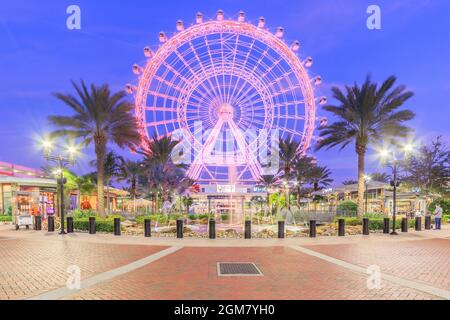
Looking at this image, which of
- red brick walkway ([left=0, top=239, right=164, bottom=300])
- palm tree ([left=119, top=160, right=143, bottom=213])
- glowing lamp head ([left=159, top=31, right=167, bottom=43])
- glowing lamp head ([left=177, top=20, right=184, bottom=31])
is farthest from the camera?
palm tree ([left=119, top=160, right=143, bottom=213])

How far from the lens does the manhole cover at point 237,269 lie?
30.1 ft

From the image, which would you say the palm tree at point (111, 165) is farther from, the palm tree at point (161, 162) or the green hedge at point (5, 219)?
the green hedge at point (5, 219)

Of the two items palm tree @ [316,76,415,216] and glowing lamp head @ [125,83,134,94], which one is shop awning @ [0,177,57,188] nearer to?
glowing lamp head @ [125,83,134,94]

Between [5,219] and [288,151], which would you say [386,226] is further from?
[5,219]

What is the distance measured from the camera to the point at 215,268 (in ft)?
32.7

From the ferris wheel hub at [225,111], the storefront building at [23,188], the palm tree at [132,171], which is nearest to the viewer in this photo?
the storefront building at [23,188]

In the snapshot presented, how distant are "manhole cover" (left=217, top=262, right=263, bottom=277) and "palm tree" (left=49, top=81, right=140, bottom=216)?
51.8 feet

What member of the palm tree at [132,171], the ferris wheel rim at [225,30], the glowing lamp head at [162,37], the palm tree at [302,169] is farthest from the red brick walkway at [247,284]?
the palm tree at [132,171]

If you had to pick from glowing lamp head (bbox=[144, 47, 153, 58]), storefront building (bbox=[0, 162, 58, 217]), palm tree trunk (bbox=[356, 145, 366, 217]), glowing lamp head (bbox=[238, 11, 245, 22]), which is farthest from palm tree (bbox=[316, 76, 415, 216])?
storefront building (bbox=[0, 162, 58, 217])

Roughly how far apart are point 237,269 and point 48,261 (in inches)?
233

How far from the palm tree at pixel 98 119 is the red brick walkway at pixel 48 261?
959 centimetres

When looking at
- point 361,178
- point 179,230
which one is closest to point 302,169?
point 361,178

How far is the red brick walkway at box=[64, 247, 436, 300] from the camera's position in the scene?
717cm
